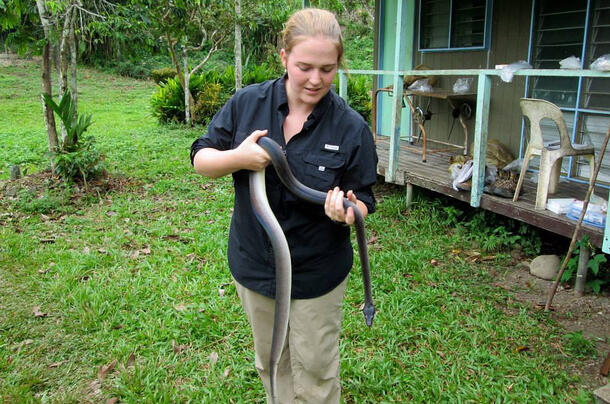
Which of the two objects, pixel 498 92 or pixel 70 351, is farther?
pixel 498 92

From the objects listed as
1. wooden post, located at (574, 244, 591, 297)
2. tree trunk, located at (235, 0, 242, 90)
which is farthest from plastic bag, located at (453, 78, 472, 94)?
tree trunk, located at (235, 0, 242, 90)

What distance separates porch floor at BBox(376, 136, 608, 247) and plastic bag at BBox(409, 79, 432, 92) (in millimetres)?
829

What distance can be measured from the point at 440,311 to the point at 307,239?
7.31 feet

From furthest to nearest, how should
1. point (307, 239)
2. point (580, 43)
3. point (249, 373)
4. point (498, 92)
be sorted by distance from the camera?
point (498, 92), point (580, 43), point (249, 373), point (307, 239)

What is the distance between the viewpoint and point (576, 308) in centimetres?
394

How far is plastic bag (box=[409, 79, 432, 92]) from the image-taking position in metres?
6.79

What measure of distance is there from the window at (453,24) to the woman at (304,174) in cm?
A: 512

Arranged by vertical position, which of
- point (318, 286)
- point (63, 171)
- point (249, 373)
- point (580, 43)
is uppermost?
point (580, 43)

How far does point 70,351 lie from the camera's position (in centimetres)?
343

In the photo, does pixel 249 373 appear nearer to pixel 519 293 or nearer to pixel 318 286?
pixel 318 286

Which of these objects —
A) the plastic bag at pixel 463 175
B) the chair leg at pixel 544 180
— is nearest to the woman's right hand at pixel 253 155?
the chair leg at pixel 544 180

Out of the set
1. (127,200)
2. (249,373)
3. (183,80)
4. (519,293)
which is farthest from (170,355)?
(183,80)

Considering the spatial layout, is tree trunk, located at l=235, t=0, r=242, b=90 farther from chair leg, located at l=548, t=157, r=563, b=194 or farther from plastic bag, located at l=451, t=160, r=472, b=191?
chair leg, located at l=548, t=157, r=563, b=194

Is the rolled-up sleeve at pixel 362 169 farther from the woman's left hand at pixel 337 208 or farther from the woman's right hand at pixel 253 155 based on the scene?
the woman's right hand at pixel 253 155
